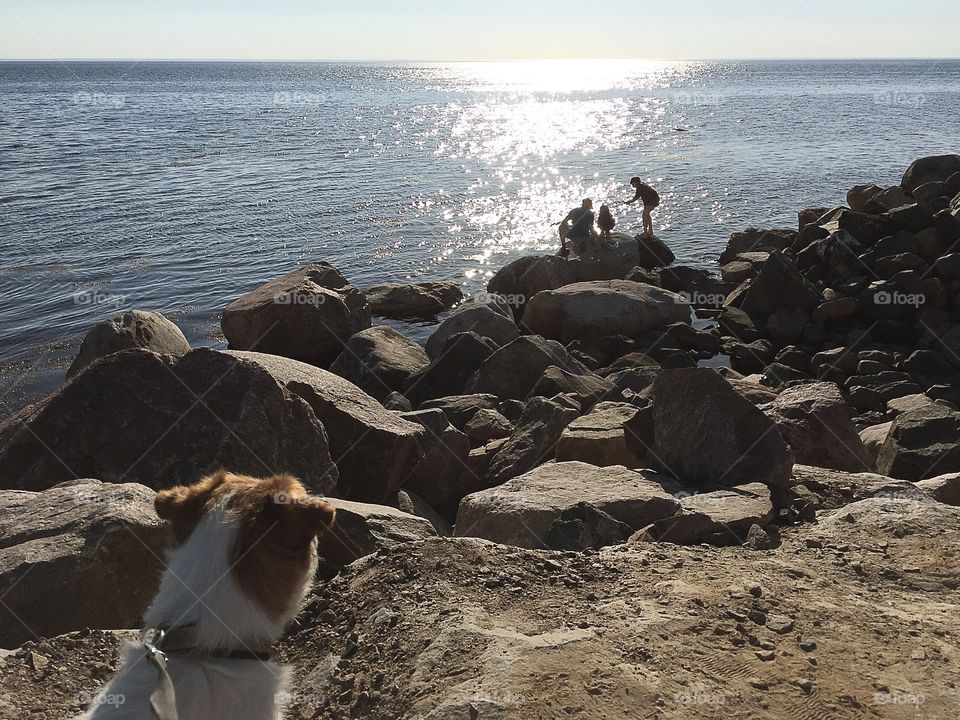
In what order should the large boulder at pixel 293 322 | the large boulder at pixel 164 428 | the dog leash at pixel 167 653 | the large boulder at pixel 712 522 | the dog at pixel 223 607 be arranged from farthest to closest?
the large boulder at pixel 293 322 < the large boulder at pixel 164 428 < the large boulder at pixel 712 522 < the dog at pixel 223 607 < the dog leash at pixel 167 653

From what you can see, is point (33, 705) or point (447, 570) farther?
point (447, 570)

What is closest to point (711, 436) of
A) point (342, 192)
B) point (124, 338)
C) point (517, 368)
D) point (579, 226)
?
point (517, 368)

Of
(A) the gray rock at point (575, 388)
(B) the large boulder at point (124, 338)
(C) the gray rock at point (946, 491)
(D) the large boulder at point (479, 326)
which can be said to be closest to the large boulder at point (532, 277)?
(D) the large boulder at point (479, 326)

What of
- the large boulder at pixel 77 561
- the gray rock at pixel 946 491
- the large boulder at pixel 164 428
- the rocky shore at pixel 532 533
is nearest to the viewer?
the rocky shore at pixel 532 533

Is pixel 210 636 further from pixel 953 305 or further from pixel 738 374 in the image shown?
pixel 953 305

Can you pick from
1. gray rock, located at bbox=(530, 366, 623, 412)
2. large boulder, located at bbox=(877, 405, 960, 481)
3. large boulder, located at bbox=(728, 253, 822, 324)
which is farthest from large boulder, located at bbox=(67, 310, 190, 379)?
large boulder, located at bbox=(728, 253, 822, 324)

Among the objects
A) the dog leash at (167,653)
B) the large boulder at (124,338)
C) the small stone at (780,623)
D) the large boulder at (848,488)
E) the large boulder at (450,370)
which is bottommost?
the large boulder at (450,370)

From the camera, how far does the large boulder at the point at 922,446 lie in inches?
376

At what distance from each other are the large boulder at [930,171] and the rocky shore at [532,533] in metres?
11.0

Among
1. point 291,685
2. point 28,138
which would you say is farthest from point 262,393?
point 28,138

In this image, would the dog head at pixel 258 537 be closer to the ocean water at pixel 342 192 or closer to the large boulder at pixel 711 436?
the large boulder at pixel 711 436

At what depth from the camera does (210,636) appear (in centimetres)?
326

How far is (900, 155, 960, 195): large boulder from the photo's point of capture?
2236 centimetres

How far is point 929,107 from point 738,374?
65579mm
